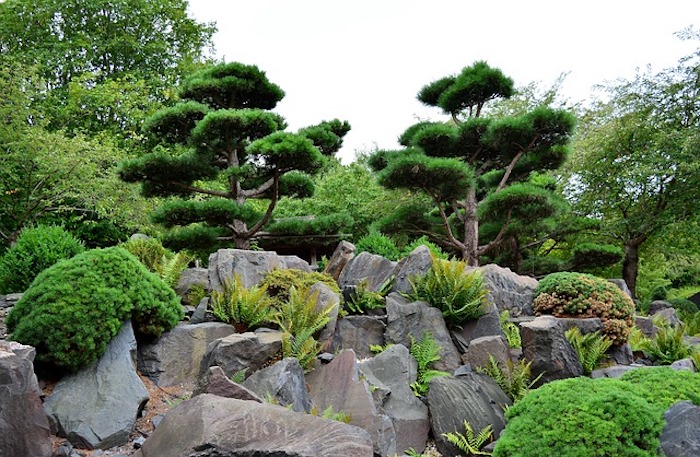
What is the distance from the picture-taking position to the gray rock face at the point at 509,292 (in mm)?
8562

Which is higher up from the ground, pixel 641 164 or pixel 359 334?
pixel 641 164

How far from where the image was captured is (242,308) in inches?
254

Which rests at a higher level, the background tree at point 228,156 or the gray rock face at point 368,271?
the background tree at point 228,156

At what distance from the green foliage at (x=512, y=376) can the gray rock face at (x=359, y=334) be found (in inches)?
56.5

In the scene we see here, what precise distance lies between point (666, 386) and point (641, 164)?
396 inches

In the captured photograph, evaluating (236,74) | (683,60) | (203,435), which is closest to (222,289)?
(203,435)

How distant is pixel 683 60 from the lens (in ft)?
45.2

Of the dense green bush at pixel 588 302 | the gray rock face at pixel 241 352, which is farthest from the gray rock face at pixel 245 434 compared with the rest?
the dense green bush at pixel 588 302

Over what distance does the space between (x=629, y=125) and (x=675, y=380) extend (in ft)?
36.4

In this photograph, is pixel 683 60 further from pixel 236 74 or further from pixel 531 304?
pixel 236 74

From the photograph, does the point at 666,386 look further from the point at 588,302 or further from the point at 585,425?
the point at 588,302

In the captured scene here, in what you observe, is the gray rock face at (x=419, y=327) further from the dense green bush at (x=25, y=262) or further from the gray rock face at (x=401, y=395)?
the dense green bush at (x=25, y=262)

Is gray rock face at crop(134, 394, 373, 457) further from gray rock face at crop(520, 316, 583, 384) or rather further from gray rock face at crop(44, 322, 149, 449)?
gray rock face at crop(520, 316, 583, 384)

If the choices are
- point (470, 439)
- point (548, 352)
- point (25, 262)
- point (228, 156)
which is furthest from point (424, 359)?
point (228, 156)
